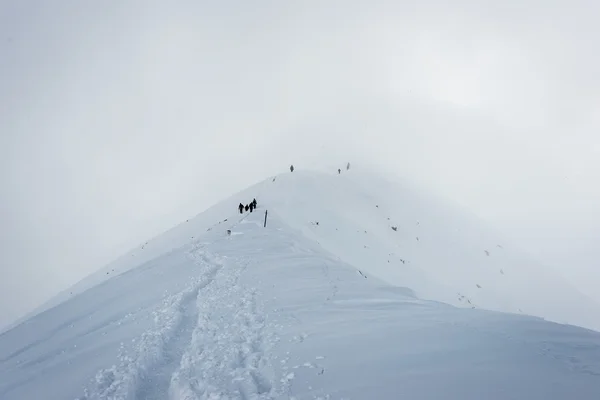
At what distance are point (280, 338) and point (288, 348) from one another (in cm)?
79

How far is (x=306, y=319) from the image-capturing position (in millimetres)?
11414

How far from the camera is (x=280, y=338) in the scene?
10.1 metres

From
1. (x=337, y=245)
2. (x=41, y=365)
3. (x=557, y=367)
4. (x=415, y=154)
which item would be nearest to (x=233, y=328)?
(x=41, y=365)

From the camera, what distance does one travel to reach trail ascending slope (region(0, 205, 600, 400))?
22.7ft

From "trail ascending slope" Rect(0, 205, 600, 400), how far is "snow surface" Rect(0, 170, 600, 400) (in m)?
0.04

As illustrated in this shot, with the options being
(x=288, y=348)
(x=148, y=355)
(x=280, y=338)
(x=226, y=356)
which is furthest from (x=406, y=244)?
(x=148, y=355)

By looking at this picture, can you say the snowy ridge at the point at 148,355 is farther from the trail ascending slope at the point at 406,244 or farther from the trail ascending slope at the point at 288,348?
the trail ascending slope at the point at 406,244

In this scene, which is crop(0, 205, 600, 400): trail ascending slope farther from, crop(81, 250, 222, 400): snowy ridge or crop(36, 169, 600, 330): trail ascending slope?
crop(36, 169, 600, 330): trail ascending slope

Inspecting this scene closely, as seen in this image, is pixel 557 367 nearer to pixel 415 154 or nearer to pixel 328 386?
pixel 328 386

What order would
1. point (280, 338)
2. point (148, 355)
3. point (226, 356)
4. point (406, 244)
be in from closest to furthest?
point (226, 356)
point (148, 355)
point (280, 338)
point (406, 244)

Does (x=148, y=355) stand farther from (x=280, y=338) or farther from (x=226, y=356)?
(x=280, y=338)

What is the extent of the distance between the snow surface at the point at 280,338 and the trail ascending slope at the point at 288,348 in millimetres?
42

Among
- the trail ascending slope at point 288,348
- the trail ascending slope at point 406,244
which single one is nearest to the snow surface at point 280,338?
the trail ascending slope at point 288,348

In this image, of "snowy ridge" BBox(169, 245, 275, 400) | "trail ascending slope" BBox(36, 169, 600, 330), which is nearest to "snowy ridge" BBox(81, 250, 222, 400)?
"snowy ridge" BBox(169, 245, 275, 400)
